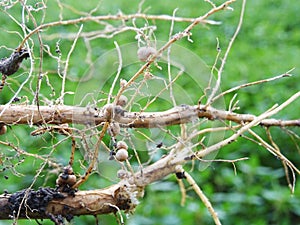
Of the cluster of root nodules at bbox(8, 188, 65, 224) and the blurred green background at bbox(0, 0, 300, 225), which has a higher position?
the cluster of root nodules at bbox(8, 188, 65, 224)

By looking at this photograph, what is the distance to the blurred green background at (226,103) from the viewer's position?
4.68 ft

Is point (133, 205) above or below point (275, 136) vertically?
above

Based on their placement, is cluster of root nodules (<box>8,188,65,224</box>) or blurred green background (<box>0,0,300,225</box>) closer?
cluster of root nodules (<box>8,188,65,224</box>)

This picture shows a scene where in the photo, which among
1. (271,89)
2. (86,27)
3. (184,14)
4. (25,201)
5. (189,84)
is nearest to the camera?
(25,201)

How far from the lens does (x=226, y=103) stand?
206 cm

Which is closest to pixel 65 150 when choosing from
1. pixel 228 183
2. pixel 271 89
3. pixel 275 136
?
pixel 228 183

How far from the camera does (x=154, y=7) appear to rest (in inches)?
140

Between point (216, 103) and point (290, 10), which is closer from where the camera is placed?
point (216, 103)

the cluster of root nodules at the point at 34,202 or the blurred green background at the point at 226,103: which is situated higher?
the cluster of root nodules at the point at 34,202

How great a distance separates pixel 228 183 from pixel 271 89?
61 centimetres

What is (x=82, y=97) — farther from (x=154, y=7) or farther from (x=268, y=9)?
(x=268, y=9)

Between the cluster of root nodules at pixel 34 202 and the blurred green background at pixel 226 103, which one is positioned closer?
the cluster of root nodules at pixel 34 202

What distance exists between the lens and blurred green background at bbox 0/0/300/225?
1.43 metres

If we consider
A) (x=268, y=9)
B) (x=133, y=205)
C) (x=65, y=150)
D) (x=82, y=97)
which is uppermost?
(x=82, y=97)
